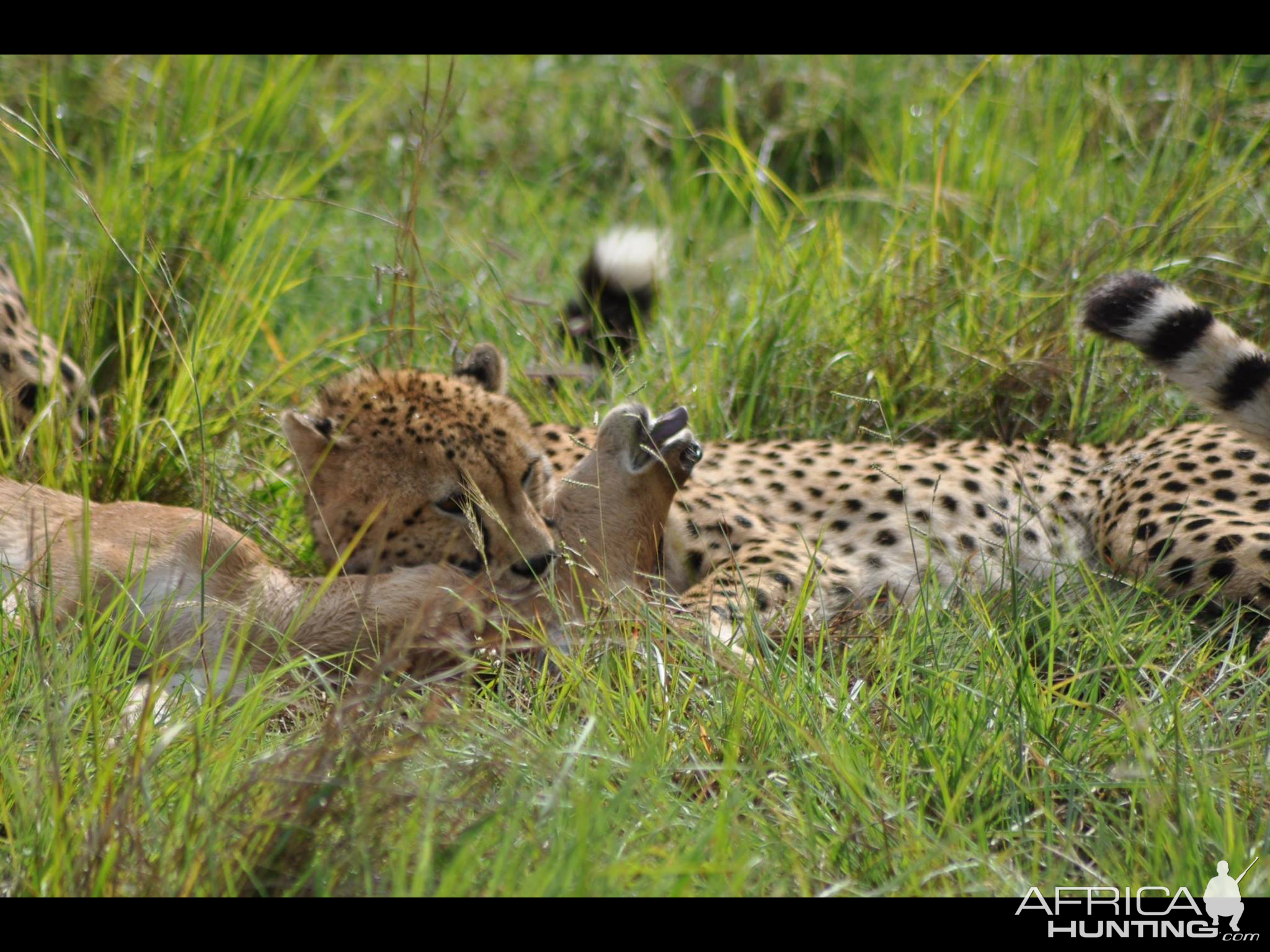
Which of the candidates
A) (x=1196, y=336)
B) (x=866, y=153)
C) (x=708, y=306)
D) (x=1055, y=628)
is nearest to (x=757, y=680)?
(x=1055, y=628)

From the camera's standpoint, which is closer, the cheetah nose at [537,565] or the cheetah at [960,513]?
the cheetah nose at [537,565]

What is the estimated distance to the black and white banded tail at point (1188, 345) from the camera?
2.37 m

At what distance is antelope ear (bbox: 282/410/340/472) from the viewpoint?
253cm

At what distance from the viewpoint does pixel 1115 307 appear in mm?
2361

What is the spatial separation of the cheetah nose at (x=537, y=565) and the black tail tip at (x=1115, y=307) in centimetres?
94

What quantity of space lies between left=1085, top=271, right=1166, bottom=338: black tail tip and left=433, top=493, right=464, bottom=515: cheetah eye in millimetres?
1054

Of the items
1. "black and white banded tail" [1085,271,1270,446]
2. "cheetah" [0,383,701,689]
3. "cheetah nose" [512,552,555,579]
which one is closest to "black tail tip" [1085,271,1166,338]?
"black and white banded tail" [1085,271,1270,446]

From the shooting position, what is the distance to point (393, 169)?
4691 millimetres

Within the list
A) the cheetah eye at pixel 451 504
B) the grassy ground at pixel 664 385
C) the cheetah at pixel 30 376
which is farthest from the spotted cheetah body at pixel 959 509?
the cheetah at pixel 30 376
